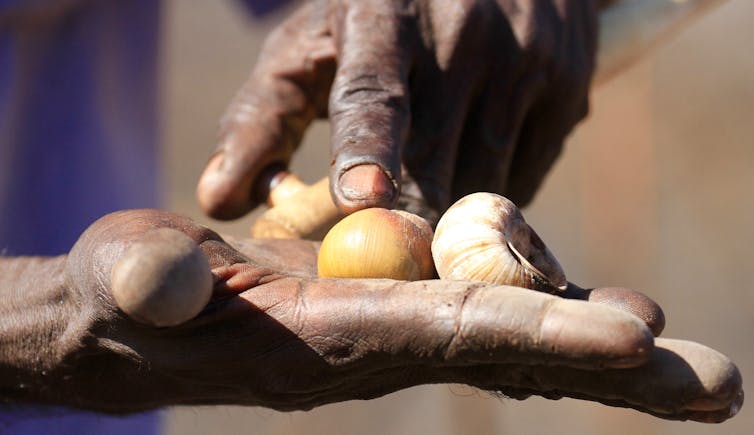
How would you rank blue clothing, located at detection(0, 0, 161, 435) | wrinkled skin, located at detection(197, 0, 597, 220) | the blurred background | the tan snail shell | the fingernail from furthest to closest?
1. the blurred background
2. blue clothing, located at detection(0, 0, 161, 435)
3. wrinkled skin, located at detection(197, 0, 597, 220)
4. the fingernail
5. the tan snail shell

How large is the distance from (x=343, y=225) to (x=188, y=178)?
3.50 meters

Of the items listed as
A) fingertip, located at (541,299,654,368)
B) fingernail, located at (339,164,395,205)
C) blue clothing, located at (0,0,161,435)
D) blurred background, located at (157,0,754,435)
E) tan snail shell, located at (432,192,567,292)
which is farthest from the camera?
blurred background, located at (157,0,754,435)

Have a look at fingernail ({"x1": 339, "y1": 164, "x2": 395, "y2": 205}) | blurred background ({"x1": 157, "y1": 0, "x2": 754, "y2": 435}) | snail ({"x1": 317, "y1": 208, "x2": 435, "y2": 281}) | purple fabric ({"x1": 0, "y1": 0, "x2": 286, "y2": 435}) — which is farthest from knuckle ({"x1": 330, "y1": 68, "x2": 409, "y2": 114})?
blurred background ({"x1": 157, "y1": 0, "x2": 754, "y2": 435})

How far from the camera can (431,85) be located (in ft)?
5.71

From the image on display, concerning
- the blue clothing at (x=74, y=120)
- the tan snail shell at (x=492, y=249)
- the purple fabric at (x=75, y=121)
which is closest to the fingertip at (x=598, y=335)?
the tan snail shell at (x=492, y=249)

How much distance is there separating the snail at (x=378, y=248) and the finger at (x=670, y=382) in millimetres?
203

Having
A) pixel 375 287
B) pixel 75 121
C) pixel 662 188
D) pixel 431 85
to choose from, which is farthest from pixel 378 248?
pixel 662 188

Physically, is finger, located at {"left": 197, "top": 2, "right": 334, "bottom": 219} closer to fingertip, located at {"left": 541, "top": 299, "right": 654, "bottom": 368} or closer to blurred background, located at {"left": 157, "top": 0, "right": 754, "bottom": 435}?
fingertip, located at {"left": 541, "top": 299, "right": 654, "bottom": 368}

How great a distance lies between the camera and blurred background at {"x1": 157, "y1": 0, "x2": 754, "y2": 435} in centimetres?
411

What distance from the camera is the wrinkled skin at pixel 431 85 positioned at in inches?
66.0

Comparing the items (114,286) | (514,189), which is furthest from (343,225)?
(514,189)

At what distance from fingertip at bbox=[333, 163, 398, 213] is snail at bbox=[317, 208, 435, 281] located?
0.15 feet

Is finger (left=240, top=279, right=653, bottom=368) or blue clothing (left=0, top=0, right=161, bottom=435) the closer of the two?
finger (left=240, top=279, right=653, bottom=368)

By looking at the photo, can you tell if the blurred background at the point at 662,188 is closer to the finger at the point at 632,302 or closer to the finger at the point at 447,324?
the finger at the point at 632,302
